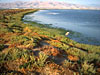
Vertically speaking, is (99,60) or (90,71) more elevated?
(90,71)

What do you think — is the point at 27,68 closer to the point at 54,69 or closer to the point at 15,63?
the point at 15,63

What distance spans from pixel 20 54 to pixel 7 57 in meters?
0.94

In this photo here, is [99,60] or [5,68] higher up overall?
[5,68]

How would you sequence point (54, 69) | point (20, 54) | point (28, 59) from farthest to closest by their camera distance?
point (20, 54) < point (28, 59) < point (54, 69)

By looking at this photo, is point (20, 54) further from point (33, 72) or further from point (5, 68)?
point (33, 72)

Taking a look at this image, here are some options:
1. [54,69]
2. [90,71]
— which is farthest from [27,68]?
[90,71]

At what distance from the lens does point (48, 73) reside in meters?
5.25

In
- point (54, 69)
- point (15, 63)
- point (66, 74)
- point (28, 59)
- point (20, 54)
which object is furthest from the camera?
point (20, 54)

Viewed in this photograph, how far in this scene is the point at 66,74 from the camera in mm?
5203

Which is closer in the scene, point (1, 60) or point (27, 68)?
point (27, 68)

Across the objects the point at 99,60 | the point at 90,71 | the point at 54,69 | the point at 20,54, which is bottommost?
the point at 99,60

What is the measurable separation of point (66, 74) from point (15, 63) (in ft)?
11.1

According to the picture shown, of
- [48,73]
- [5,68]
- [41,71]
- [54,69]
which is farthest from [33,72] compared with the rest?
[5,68]

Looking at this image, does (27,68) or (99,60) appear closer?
(27,68)
